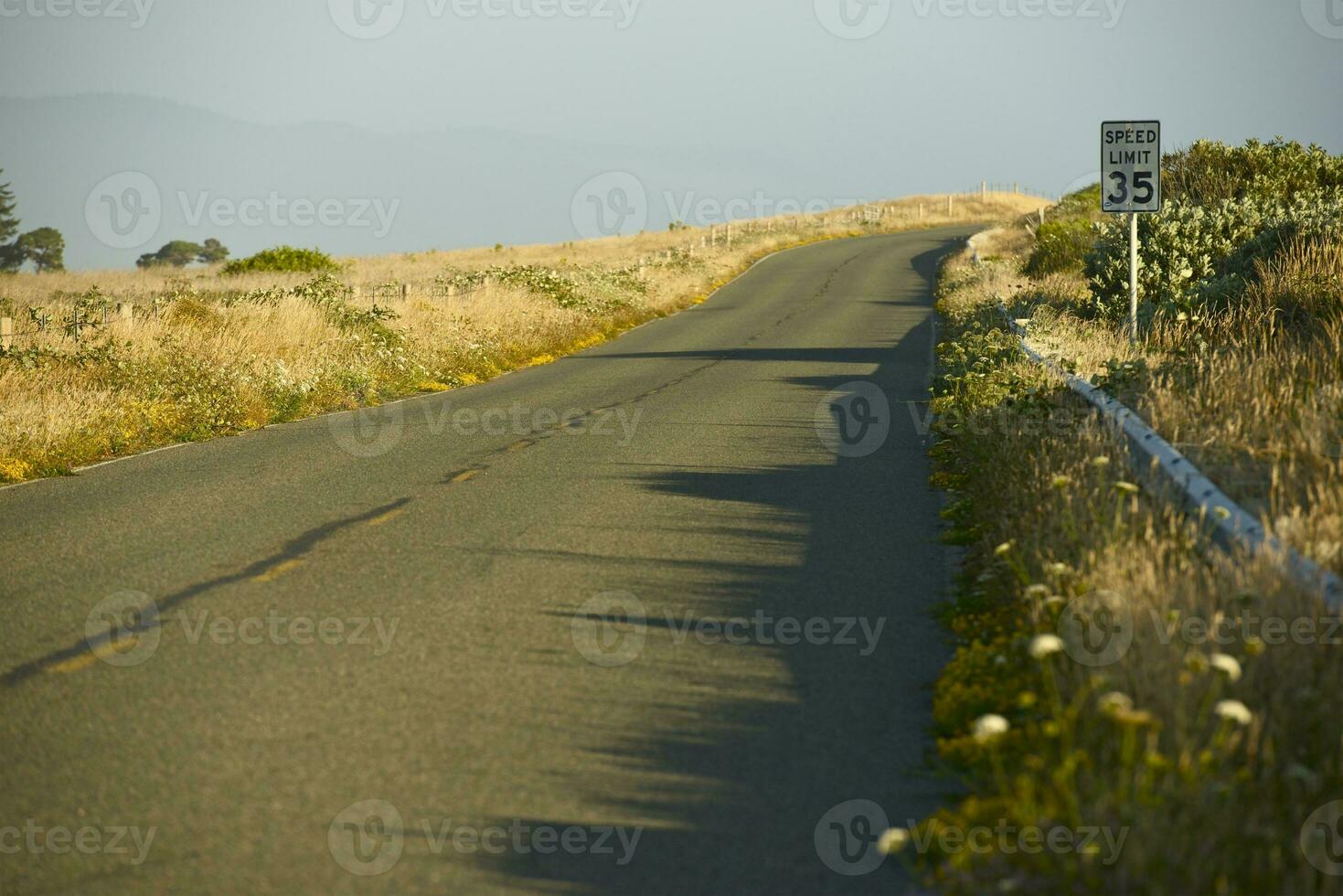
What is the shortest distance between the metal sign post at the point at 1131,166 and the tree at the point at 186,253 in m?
Result: 88.9

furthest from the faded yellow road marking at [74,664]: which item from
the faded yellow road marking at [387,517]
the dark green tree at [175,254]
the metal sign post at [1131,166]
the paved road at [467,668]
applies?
the dark green tree at [175,254]

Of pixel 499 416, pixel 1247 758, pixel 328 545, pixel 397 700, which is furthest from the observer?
pixel 499 416

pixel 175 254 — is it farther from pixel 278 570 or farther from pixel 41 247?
pixel 278 570

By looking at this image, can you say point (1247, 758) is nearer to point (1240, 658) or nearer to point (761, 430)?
point (1240, 658)

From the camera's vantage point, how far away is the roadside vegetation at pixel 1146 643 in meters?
3.93

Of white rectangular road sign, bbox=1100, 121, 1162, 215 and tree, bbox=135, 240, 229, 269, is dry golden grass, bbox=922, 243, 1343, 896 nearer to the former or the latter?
white rectangular road sign, bbox=1100, 121, 1162, 215

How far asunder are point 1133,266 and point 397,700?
14.0 metres

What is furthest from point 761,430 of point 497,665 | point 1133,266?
point 497,665

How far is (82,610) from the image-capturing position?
7.30m

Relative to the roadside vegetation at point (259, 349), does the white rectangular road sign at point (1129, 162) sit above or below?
above

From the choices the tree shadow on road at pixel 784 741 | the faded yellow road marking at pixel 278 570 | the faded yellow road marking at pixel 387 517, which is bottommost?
the tree shadow on road at pixel 784 741

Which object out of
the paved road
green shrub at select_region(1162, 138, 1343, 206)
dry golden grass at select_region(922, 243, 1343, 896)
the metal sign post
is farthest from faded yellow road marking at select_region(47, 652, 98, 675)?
green shrub at select_region(1162, 138, 1343, 206)

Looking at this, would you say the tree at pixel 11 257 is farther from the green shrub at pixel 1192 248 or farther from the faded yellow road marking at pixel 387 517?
the faded yellow road marking at pixel 387 517

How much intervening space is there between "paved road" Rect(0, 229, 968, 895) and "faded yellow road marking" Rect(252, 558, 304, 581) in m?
0.05
